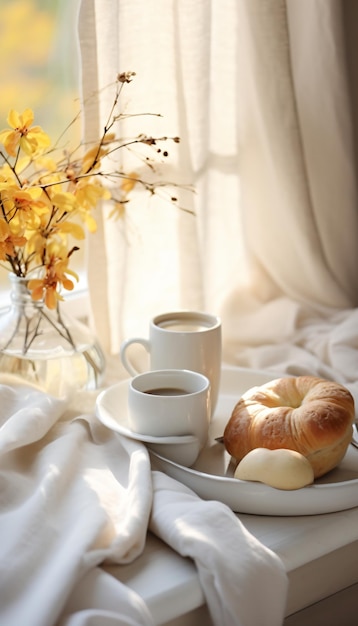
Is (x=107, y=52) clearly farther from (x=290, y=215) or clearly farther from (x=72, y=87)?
(x=290, y=215)

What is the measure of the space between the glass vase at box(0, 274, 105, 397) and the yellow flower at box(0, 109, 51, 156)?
6.8 inches

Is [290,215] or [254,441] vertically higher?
[290,215]

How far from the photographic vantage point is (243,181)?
1478 mm

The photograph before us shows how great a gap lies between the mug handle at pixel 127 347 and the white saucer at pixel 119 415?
0.02 m

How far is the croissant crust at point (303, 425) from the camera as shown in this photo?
2.96 feet

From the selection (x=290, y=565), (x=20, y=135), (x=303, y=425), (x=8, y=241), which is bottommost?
(x=290, y=565)

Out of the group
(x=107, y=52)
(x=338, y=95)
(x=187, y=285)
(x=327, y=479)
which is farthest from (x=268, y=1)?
(x=327, y=479)

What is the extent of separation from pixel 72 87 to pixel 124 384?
621 mm

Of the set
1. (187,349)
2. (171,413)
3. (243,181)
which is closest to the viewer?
(171,413)

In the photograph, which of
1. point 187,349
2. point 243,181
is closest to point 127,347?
point 187,349

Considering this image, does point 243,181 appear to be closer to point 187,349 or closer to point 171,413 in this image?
point 187,349

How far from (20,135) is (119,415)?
1.13 feet

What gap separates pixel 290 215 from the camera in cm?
146

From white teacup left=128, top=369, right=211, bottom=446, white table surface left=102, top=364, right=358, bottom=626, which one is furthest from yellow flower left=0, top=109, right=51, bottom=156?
white table surface left=102, top=364, right=358, bottom=626
